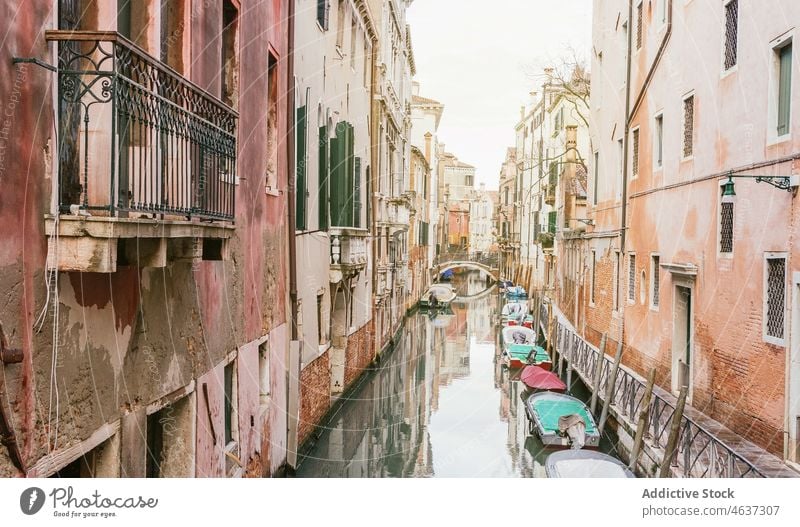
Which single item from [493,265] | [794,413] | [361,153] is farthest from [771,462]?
[493,265]

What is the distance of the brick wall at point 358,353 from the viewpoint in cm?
962

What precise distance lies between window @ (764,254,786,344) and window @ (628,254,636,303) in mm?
3932

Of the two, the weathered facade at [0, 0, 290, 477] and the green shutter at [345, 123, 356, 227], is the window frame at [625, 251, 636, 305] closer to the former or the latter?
the green shutter at [345, 123, 356, 227]

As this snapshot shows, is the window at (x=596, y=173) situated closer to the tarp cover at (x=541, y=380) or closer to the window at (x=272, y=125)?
the tarp cover at (x=541, y=380)

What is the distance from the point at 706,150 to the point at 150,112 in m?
4.85

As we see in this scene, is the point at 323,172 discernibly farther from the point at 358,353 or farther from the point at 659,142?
the point at 358,353


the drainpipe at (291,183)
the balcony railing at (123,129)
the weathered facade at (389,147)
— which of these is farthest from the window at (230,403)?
the weathered facade at (389,147)

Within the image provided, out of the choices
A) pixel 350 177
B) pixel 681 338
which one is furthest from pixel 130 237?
pixel 681 338

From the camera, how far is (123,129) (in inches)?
113

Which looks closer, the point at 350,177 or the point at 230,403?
the point at 230,403

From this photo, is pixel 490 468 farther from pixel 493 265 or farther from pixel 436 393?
pixel 493 265

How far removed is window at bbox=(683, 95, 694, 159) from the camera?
23.2 ft

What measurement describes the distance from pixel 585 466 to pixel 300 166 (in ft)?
10.1

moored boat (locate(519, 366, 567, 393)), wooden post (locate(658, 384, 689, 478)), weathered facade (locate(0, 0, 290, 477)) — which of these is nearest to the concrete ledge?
weathered facade (locate(0, 0, 290, 477))
